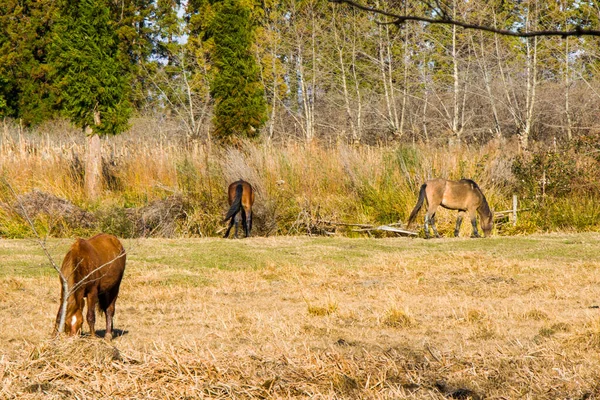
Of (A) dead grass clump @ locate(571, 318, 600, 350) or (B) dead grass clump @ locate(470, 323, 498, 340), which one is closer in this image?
(A) dead grass clump @ locate(571, 318, 600, 350)

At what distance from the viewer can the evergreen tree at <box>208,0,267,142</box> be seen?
25.4m

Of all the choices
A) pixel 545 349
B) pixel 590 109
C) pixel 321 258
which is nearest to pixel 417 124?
pixel 590 109

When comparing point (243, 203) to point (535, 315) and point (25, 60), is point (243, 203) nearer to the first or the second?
point (535, 315)

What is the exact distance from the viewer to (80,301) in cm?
556

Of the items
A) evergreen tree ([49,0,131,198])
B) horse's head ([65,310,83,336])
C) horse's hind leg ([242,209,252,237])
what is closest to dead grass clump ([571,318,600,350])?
horse's head ([65,310,83,336])

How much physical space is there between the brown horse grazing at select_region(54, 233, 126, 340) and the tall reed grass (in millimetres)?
8995

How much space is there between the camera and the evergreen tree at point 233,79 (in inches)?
998

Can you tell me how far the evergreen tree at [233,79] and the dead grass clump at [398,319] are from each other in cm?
1843

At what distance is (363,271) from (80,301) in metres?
5.56

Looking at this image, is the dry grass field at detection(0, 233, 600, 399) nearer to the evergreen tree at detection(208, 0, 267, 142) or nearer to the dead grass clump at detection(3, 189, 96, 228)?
the dead grass clump at detection(3, 189, 96, 228)

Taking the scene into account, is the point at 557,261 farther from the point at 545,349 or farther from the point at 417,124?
the point at 417,124

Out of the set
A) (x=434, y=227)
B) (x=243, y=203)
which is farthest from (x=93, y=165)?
(x=434, y=227)

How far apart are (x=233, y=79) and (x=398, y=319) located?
63.9 feet

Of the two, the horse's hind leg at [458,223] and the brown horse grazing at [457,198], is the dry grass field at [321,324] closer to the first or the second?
the brown horse grazing at [457,198]
